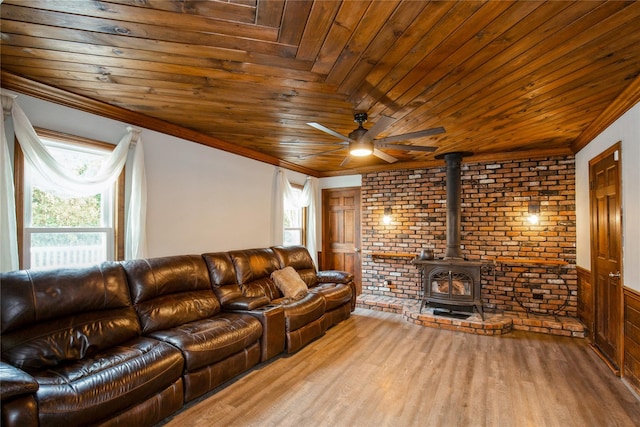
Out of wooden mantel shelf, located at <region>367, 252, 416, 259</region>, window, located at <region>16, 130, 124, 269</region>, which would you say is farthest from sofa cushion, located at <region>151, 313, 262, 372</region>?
wooden mantel shelf, located at <region>367, 252, 416, 259</region>

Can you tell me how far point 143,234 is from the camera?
10.8ft

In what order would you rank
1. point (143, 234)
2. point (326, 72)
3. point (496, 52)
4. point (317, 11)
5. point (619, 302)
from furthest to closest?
1. point (143, 234)
2. point (619, 302)
3. point (326, 72)
4. point (496, 52)
5. point (317, 11)

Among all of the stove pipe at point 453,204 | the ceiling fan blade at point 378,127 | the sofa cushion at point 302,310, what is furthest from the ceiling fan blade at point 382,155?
the sofa cushion at point 302,310

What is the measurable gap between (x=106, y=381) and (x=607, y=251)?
4577mm

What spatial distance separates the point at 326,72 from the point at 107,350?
8.63 ft

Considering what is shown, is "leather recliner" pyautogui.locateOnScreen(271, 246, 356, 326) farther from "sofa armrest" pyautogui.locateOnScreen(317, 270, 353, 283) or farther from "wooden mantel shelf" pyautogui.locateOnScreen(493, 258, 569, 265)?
"wooden mantel shelf" pyautogui.locateOnScreen(493, 258, 569, 265)

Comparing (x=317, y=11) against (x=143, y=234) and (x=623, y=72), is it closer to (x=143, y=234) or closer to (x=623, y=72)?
(x=623, y=72)

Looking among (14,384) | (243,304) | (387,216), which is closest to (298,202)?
(387,216)

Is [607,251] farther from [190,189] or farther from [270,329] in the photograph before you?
[190,189]

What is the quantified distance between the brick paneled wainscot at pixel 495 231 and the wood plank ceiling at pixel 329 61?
1.24 m

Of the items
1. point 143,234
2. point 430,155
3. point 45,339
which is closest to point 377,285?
point 430,155

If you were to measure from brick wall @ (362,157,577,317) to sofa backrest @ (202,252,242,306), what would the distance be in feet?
9.84

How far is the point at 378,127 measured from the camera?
272 centimetres

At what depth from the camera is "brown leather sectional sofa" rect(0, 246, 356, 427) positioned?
1.84 m
